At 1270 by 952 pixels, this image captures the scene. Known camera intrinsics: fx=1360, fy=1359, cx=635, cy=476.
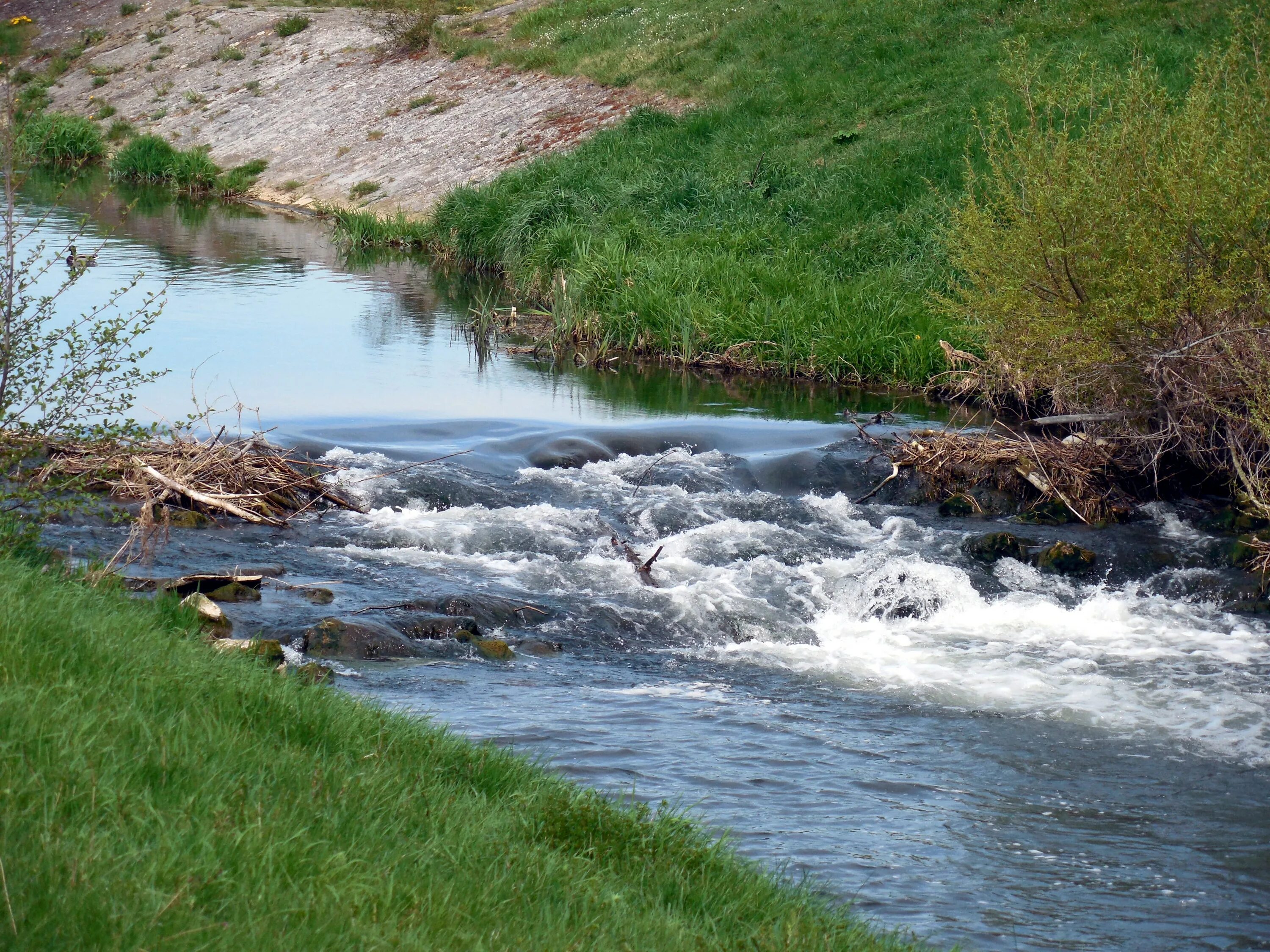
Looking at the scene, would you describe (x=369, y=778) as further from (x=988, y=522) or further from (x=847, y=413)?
(x=847, y=413)

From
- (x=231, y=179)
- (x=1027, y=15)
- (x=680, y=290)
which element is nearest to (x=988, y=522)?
(x=680, y=290)

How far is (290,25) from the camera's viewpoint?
139 feet

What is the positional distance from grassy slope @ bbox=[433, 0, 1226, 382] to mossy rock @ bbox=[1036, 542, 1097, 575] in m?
4.39

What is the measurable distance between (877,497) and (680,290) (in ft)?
20.6

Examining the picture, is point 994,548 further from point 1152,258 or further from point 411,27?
point 411,27

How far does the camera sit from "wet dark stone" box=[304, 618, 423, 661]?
7.16m

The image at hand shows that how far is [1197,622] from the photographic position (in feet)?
29.7

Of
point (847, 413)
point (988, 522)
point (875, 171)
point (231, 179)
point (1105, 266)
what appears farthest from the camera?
point (231, 179)

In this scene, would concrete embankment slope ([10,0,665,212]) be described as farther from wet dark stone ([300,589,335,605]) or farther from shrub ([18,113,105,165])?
wet dark stone ([300,589,335,605])

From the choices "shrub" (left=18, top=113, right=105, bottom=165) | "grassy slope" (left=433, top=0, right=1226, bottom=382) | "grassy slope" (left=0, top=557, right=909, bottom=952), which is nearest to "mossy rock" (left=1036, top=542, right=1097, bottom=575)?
"grassy slope" (left=433, top=0, right=1226, bottom=382)

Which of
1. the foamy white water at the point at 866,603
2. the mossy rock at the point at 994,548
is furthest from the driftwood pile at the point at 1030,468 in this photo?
the mossy rock at the point at 994,548

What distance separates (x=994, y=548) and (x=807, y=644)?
2.54 metres

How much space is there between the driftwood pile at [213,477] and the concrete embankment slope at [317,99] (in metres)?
16.8

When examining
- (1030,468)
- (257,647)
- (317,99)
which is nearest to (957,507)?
(1030,468)
